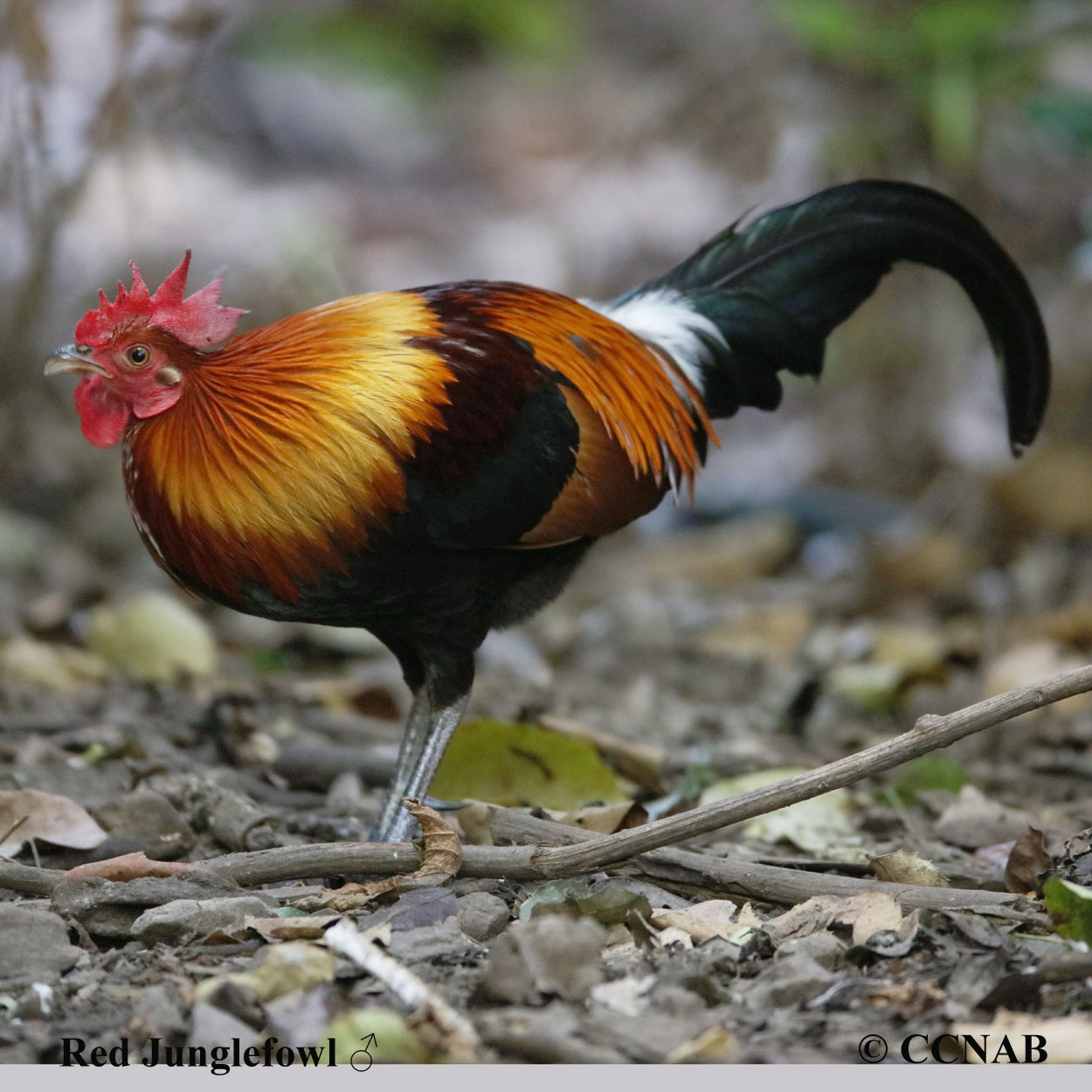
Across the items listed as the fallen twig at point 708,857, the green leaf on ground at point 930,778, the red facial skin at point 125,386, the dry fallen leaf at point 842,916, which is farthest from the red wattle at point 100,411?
the green leaf on ground at point 930,778

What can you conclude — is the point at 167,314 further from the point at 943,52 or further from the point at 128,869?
the point at 943,52

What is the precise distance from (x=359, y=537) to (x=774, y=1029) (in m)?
1.45

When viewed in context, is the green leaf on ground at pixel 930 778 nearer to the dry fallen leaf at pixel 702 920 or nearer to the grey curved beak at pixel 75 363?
the dry fallen leaf at pixel 702 920

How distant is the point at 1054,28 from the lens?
24.7ft

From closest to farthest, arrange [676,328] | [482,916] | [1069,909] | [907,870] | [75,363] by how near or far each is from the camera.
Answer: [1069,909]
[482,916]
[907,870]
[75,363]
[676,328]

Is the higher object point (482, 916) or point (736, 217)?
point (736, 217)

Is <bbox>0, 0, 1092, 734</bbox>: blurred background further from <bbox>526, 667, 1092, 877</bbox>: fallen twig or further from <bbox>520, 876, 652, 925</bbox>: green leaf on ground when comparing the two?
<bbox>520, 876, 652, 925</bbox>: green leaf on ground

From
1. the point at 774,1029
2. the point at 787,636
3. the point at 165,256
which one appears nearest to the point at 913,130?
the point at 787,636

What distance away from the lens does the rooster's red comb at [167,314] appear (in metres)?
3.26

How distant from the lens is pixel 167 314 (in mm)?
3299

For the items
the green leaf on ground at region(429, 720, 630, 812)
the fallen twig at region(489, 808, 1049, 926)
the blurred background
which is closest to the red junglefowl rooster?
the green leaf on ground at region(429, 720, 630, 812)

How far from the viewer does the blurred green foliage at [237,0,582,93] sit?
1281cm

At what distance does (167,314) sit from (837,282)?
1.94 m

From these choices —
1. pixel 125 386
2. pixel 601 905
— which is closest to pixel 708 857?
pixel 601 905
